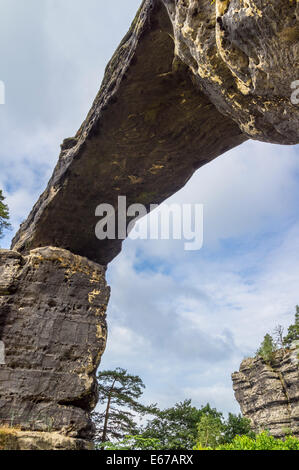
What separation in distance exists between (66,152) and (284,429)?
63.3ft

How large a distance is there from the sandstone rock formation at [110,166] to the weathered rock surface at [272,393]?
1618cm

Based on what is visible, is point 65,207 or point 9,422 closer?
point 9,422

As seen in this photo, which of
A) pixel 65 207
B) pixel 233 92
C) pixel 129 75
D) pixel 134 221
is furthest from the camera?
pixel 134 221

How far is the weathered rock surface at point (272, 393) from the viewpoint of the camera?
64.0 ft

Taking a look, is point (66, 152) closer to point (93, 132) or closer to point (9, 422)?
point (93, 132)

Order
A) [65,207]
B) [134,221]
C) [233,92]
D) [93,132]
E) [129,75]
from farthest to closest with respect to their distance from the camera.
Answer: [134,221] < [65,207] < [93,132] < [129,75] < [233,92]

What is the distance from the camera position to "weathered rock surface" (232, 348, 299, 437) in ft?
64.0

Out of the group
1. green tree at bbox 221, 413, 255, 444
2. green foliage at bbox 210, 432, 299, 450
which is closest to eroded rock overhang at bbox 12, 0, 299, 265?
green foliage at bbox 210, 432, 299, 450

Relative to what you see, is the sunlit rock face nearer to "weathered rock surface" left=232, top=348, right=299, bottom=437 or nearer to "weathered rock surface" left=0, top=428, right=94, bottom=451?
"weathered rock surface" left=0, top=428, right=94, bottom=451

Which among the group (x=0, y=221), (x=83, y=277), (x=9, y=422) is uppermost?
(x=0, y=221)

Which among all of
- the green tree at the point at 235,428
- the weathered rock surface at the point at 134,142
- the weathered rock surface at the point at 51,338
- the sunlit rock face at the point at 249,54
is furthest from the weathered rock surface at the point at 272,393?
the sunlit rock face at the point at 249,54

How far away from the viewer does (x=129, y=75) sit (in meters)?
6.57

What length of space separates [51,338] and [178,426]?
14.5 meters

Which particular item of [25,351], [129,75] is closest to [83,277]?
[25,351]
